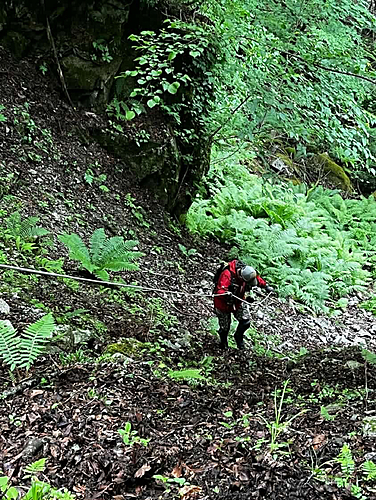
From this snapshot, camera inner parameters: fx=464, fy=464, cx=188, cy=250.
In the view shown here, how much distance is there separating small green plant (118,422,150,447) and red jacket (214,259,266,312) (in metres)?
2.89

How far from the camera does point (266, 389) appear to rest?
4355mm

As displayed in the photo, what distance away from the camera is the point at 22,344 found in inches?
136

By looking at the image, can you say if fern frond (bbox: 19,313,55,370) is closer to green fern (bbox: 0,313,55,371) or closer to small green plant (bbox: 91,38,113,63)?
green fern (bbox: 0,313,55,371)

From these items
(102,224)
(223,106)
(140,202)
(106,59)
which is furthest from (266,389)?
(106,59)

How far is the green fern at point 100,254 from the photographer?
560cm

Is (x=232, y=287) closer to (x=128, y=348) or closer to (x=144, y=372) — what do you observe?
(x=128, y=348)

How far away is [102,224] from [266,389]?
4105mm

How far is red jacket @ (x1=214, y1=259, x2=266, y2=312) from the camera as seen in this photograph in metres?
5.59

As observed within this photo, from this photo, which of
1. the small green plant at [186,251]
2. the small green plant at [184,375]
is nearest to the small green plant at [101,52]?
the small green plant at [186,251]

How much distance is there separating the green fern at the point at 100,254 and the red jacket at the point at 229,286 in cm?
110

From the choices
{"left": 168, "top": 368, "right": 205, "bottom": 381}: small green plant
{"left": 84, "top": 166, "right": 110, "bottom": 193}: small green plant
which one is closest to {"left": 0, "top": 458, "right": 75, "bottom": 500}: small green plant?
{"left": 168, "top": 368, "right": 205, "bottom": 381}: small green plant

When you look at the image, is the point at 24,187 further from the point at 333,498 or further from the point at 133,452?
the point at 333,498

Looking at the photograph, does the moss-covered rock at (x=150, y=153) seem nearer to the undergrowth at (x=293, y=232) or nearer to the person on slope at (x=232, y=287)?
the undergrowth at (x=293, y=232)

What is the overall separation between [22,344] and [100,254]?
103 inches
